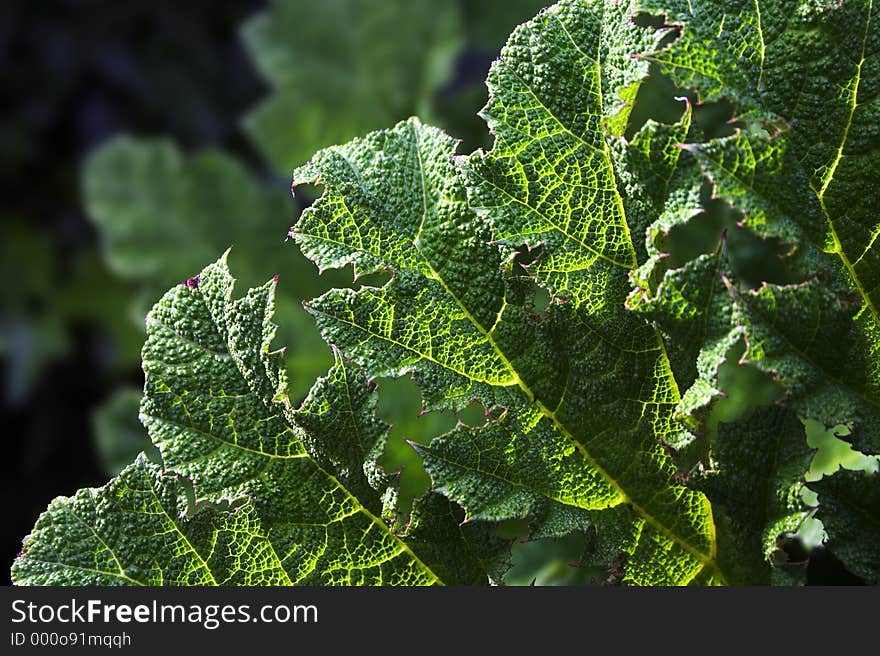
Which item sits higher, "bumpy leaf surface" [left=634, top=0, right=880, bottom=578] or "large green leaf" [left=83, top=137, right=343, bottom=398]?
"large green leaf" [left=83, top=137, right=343, bottom=398]

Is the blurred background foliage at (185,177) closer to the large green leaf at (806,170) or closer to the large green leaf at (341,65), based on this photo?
the large green leaf at (341,65)

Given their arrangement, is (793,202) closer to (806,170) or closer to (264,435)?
(806,170)

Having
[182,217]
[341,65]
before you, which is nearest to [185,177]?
[182,217]

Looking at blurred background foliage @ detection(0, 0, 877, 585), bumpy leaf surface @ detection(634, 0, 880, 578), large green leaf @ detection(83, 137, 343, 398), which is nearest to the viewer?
bumpy leaf surface @ detection(634, 0, 880, 578)

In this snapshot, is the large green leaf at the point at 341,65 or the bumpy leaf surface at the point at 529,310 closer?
the bumpy leaf surface at the point at 529,310

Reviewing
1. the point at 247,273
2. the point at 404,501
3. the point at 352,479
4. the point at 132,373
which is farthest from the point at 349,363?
the point at 132,373

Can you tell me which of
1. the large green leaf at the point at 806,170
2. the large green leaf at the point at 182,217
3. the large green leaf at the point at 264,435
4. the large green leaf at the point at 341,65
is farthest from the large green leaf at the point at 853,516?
the large green leaf at the point at 341,65

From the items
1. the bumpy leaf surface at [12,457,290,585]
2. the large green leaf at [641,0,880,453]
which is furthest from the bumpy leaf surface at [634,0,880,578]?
the bumpy leaf surface at [12,457,290,585]

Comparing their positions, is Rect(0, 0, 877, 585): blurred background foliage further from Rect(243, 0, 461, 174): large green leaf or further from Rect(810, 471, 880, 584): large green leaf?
Rect(810, 471, 880, 584): large green leaf
